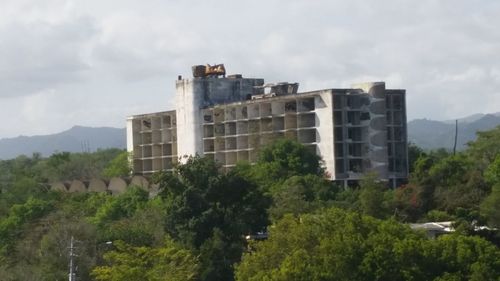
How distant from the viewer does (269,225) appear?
59656 millimetres

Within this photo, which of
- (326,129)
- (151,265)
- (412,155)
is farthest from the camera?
(412,155)

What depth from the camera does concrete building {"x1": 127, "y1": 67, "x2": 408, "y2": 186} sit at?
88.7 m

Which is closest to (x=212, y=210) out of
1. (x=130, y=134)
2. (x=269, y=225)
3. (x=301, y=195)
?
(x=269, y=225)

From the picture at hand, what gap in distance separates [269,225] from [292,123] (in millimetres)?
33204

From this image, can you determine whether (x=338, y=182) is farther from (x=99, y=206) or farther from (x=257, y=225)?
(x=257, y=225)

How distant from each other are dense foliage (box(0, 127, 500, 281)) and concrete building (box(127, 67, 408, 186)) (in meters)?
4.12

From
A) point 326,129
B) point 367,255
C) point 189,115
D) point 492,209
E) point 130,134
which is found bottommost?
point 367,255

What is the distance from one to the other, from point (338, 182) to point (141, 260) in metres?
34.5

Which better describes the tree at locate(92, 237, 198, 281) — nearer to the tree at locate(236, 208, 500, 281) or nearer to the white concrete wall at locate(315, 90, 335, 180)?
the tree at locate(236, 208, 500, 281)

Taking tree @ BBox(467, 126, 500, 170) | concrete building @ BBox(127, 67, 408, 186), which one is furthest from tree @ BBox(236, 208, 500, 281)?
concrete building @ BBox(127, 67, 408, 186)

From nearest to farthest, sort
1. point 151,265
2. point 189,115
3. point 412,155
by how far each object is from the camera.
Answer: point 151,265 < point 412,155 < point 189,115

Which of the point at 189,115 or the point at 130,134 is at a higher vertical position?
the point at 189,115

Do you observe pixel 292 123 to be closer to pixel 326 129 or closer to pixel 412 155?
pixel 326 129

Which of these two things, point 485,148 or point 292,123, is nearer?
point 485,148
